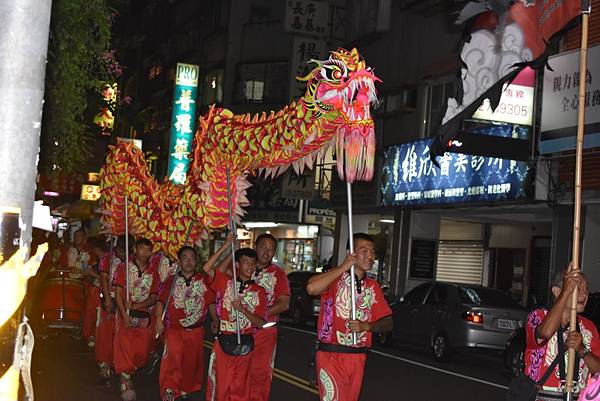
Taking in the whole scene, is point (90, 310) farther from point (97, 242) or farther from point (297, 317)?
point (297, 317)

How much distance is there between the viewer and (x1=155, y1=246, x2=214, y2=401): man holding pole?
428 inches

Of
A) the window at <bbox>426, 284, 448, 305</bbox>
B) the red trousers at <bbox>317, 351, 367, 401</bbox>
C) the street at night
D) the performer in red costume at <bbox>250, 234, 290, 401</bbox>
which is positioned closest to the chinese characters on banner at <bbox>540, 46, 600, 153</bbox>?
the street at night

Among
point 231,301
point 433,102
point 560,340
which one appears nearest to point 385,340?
point 433,102

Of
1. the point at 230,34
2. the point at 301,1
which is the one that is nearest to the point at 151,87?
the point at 230,34

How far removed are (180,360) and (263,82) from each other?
3171 centimetres

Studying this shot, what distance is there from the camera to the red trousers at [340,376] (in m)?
8.16

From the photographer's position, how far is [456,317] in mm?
18297

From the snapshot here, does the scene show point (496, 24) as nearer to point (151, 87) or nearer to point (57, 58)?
point (57, 58)

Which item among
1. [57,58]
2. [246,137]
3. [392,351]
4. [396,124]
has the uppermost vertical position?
[396,124]

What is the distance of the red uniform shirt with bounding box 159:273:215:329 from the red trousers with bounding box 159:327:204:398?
118 millimetres

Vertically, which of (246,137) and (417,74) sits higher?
(417,74)

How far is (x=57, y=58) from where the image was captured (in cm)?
876

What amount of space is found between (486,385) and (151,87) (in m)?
45.4

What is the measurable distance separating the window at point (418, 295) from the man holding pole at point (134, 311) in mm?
9091
